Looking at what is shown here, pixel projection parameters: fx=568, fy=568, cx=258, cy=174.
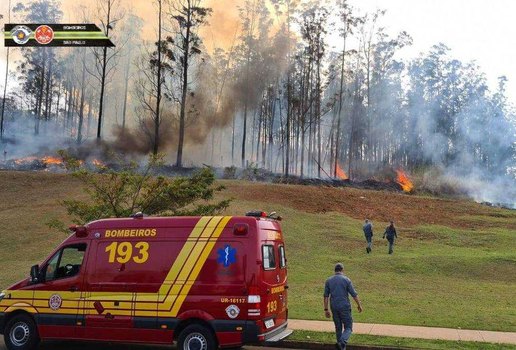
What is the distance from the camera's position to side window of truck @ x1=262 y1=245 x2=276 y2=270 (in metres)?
10.1

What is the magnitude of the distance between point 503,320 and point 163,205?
11.3 meters

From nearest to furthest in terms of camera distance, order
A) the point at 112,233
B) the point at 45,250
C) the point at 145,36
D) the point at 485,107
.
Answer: the point at 112,233 < the point at 45,250 < the point at 145,36 < the point at 485,107

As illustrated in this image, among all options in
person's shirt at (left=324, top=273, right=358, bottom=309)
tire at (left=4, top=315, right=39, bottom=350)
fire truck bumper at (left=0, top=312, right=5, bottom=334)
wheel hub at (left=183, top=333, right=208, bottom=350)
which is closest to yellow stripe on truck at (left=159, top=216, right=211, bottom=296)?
wheel hub at (left=183, top=333, right=208, bottom=350)

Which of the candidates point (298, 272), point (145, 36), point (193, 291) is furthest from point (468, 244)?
point (145, 36)

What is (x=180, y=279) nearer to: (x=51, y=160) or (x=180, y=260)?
(x=180, y=260)

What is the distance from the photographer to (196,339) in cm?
985

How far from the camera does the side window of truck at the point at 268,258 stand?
10.1 m

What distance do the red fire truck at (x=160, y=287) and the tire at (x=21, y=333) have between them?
Result: 0.02 meters

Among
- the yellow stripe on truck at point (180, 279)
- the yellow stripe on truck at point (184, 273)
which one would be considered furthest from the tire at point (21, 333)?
the yellow stripe on truck at point (184, 273)

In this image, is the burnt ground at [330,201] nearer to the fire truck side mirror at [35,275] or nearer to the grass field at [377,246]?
the grass field at [377,246]

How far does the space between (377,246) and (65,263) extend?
836 inches

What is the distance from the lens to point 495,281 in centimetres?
2253

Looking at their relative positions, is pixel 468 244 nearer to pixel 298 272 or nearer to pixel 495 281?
pixel 495 281

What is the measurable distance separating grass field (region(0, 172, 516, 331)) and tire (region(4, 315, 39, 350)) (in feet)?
22.0
